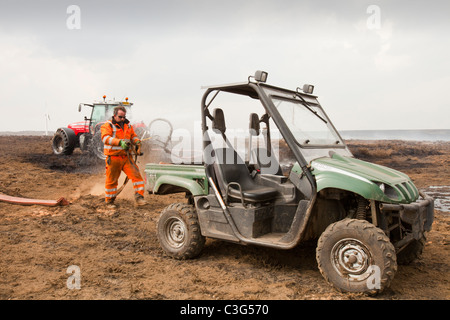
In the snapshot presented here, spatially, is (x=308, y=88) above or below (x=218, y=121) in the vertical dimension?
above

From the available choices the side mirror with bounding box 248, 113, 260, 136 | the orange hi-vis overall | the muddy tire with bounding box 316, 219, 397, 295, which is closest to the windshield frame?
the side mirror with bounding box 248, 113, 260, 136

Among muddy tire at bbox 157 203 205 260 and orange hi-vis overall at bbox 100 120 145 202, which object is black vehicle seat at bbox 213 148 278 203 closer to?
muddy tire at bbox 157 203 205 260

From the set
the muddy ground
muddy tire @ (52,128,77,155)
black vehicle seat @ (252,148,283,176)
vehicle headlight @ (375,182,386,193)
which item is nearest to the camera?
vehicle headlight @ (375,182,386,193)

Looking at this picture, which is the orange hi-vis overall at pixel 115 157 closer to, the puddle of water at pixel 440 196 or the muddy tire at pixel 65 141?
the puddle of water at pixel 440 196

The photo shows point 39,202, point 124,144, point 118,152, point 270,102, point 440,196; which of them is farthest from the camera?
point 440,196

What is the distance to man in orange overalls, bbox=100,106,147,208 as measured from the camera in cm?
733

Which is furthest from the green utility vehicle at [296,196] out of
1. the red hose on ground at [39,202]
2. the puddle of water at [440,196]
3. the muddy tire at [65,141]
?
the muddy tire at [65,141]

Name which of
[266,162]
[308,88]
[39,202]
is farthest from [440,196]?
[39,202]

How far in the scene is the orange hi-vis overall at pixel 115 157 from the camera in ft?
24.0

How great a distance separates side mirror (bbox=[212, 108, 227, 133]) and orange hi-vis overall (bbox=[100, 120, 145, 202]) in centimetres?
316

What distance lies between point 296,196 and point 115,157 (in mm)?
4420

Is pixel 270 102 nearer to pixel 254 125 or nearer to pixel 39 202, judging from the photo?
pixel 254 125

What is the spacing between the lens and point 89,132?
1529cm
